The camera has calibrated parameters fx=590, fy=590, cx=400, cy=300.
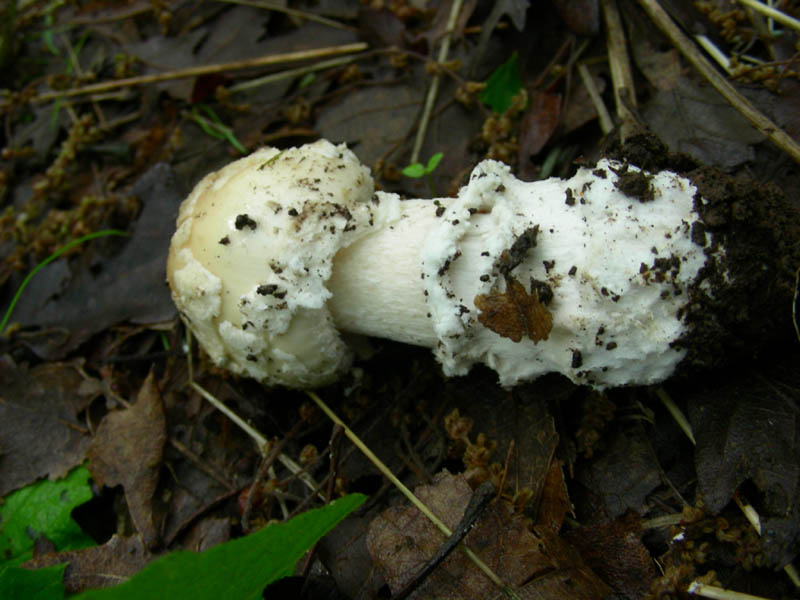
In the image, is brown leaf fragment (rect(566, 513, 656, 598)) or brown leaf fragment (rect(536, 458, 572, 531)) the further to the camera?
brown leaf fragment (rect(536, 458, 572, 531))

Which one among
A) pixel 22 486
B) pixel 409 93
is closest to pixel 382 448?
pixel 22 486

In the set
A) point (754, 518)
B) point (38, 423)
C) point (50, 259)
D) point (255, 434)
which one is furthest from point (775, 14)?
point (38, 423)

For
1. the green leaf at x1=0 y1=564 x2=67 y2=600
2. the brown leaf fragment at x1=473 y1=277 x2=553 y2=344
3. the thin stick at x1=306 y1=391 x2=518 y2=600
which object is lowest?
the green leaf at x1=0 y1=564 x2=67 y2=600

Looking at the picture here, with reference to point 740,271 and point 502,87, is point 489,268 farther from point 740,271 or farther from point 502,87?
point 502,87

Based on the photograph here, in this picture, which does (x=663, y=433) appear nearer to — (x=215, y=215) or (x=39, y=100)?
(x=215, y=215)

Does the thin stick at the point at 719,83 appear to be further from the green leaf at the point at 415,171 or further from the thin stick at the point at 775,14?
the green leaf at the point at 415,171

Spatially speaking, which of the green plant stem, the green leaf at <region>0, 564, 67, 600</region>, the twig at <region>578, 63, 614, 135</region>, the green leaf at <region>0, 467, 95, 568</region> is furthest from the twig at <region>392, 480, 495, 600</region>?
the green plant stem

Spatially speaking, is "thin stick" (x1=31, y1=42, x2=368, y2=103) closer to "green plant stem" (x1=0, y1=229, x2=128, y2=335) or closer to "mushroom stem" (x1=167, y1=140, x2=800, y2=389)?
"green plant stem" (x1=0, y1=229, x2=128, y2=335)

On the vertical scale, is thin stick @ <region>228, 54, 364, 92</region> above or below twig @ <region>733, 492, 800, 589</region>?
above
